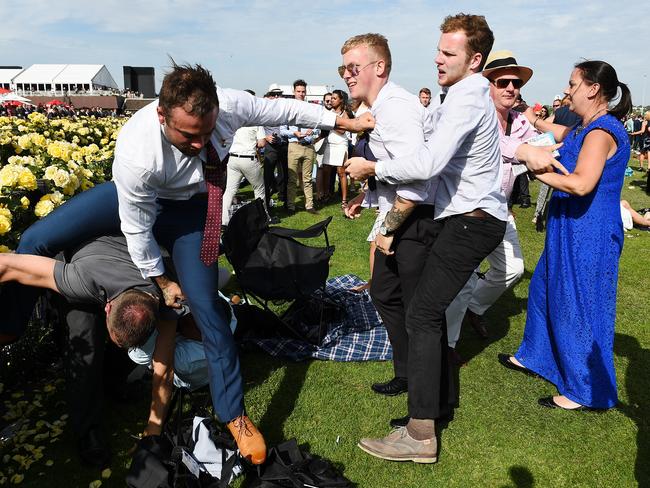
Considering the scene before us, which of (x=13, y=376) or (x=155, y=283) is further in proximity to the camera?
(x=13, y=376)

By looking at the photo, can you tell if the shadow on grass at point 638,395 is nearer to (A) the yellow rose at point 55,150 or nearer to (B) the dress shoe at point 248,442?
(B) the dress shoe at point 248,442

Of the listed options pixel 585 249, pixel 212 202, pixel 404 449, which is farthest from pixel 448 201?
pixel 404 449

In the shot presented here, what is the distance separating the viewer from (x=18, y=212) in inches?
129

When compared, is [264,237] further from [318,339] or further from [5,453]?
[5,453]

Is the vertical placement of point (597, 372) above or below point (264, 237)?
below

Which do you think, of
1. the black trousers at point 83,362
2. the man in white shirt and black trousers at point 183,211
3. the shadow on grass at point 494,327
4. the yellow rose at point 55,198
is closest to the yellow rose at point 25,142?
the yellow rose at point 55,198

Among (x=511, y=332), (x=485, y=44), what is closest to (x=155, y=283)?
(x=485, y=44)

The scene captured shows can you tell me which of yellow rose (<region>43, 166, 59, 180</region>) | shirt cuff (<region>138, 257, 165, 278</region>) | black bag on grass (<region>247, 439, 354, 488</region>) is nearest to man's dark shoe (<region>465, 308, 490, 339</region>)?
black bag on grass (<region>247, 439, 354, 488</region>)

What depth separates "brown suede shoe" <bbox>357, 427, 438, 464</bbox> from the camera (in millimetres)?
2832

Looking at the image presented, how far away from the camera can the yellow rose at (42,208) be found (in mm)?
3271

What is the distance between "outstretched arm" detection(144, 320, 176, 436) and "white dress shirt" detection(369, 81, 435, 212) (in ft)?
5.23

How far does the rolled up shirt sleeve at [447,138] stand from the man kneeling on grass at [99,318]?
148 cm

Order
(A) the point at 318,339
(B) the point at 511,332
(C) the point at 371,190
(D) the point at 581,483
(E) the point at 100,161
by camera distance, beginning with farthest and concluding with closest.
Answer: (E) the point at 100,161 < (B) the point at 511,332 < (A) the point at 318,339 < (C) the point at 371,190 < (D) the point at 581,483

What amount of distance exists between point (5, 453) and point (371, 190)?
2646 millimetres
